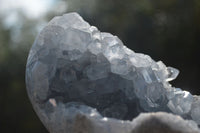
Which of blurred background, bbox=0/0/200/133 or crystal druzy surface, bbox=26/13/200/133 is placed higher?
crystal druzy surface, bbox=26/13/200/133

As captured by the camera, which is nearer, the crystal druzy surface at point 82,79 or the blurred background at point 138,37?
the crystal druzy surface at point 82,79

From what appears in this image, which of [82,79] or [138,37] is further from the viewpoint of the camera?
[138,37]

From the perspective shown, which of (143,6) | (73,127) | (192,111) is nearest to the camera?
(73,127)

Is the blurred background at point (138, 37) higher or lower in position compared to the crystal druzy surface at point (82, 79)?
lower

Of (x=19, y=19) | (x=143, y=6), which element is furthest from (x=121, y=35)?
(x=19, y=19)

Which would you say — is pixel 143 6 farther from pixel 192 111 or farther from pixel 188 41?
pixel 192 111
